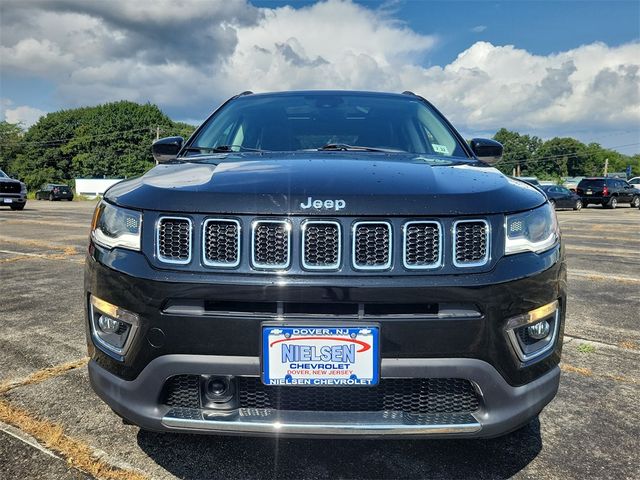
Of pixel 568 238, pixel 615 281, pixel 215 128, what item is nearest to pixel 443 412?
pixel 215 128

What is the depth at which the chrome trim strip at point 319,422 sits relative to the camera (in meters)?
1.58

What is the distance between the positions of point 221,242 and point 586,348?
8.81ft

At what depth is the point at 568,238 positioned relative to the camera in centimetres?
1033

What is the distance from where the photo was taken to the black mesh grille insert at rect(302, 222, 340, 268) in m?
Result: 1.60

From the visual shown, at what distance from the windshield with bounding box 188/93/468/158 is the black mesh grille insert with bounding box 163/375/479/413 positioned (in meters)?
1.28

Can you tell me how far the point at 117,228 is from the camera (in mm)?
1766

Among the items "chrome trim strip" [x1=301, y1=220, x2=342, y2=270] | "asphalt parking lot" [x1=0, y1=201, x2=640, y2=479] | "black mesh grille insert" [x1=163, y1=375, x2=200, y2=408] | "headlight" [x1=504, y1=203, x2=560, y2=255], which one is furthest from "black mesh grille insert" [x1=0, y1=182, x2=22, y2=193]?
"headlight" [x1=504, y1=203, x2=560, y2=255]

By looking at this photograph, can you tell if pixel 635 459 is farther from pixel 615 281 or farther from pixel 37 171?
pixel 37 171

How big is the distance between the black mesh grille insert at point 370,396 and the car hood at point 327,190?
1.87 feet

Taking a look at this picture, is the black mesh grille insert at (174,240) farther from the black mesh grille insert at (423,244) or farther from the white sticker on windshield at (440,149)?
the white sticker on windshield at (440,149)

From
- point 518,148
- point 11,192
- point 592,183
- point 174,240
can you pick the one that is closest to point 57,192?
point 11,192

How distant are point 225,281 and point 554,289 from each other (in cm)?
114

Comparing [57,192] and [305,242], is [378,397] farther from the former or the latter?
[57,192]

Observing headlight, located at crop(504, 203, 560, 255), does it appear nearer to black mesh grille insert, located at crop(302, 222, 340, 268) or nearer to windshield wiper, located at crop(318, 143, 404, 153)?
black mesh grille insert, located at crop(302, 222, 340, 268)
